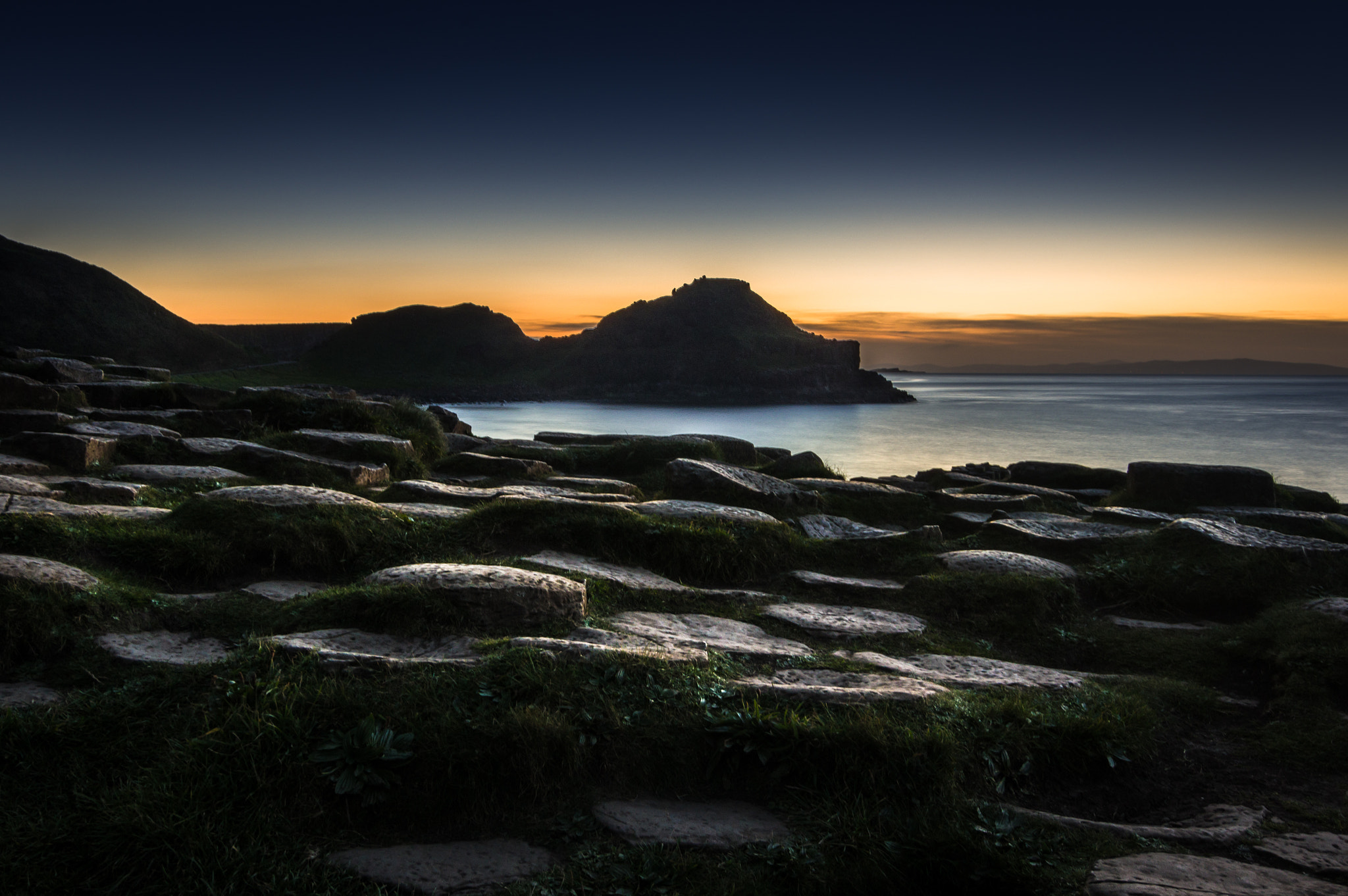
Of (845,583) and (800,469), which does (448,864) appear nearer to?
(845,583)

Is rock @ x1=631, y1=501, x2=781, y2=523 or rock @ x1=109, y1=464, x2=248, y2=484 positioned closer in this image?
rock @ x1=631, y1=501, x2=781, y2=523

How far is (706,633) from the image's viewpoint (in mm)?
5043

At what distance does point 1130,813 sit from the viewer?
3465 mm

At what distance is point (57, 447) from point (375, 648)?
22.3ft

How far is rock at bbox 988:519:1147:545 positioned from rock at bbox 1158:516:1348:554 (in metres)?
0.49

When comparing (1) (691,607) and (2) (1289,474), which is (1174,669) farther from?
(2) (1289,474)

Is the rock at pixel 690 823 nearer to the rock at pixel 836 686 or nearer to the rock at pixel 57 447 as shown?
the rock at pixel 836 686

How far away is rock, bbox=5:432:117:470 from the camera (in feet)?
27.0

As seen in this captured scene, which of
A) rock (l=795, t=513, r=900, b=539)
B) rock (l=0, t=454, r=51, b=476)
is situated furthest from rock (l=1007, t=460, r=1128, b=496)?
rock (l=0, t=454, r=51, b=476)

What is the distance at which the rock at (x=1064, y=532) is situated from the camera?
8.02 metres

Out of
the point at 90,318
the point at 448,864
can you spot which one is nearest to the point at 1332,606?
the point at 448,864

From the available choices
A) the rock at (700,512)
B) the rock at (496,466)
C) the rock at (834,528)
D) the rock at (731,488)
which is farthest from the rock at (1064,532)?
the rock at (496,466)

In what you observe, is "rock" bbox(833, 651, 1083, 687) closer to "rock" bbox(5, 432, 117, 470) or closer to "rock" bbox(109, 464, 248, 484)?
"rock" bbox(109, 464, 248, 484)

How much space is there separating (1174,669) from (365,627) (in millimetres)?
5480
